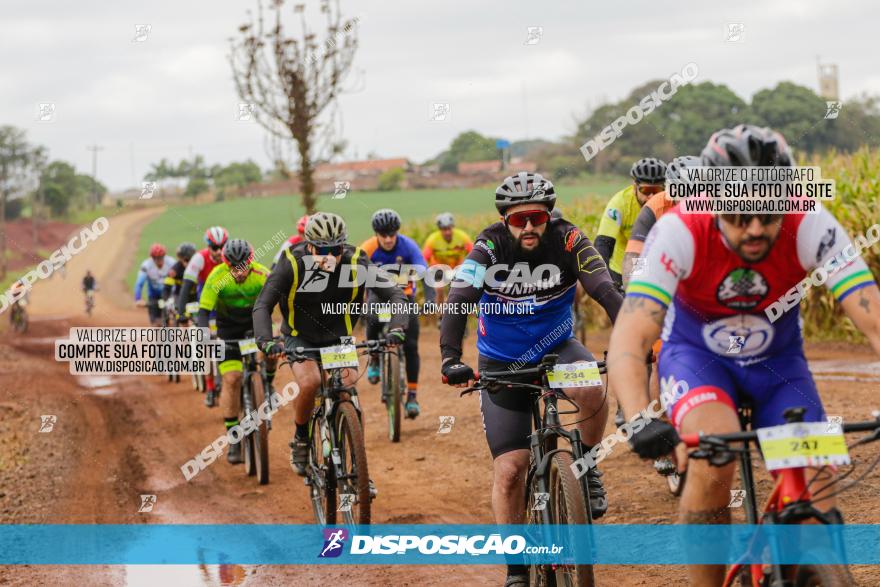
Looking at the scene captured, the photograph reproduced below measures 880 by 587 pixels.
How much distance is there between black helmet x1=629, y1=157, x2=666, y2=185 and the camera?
8.80 metres

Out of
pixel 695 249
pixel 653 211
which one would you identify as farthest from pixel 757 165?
pixel 653 211

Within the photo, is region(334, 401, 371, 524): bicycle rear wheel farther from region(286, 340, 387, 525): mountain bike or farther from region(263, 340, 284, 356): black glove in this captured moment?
region(263, 340, 284, 356): black glove

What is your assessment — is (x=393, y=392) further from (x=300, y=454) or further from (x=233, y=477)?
(x=300, y=454)

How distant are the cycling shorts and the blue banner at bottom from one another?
1.30 metres

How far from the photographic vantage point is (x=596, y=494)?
260 inches

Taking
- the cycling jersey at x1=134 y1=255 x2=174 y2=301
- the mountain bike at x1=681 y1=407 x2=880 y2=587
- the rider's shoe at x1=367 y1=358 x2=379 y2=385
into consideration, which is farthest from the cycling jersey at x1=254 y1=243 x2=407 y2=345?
the cycling jersey at x1=134 y1=255 x2=174 y2=301

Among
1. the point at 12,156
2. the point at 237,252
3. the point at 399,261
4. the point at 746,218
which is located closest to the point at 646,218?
the point at 746,218

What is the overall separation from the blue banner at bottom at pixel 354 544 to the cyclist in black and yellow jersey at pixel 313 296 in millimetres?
1195

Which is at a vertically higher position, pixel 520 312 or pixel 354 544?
pixel 520 312

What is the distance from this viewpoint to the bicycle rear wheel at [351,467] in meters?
8.13

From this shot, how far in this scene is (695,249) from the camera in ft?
14.1

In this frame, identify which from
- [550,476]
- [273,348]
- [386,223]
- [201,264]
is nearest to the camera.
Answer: [550,476]

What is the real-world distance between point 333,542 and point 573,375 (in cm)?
320

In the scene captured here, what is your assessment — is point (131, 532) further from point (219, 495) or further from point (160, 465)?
point (160, 465)
